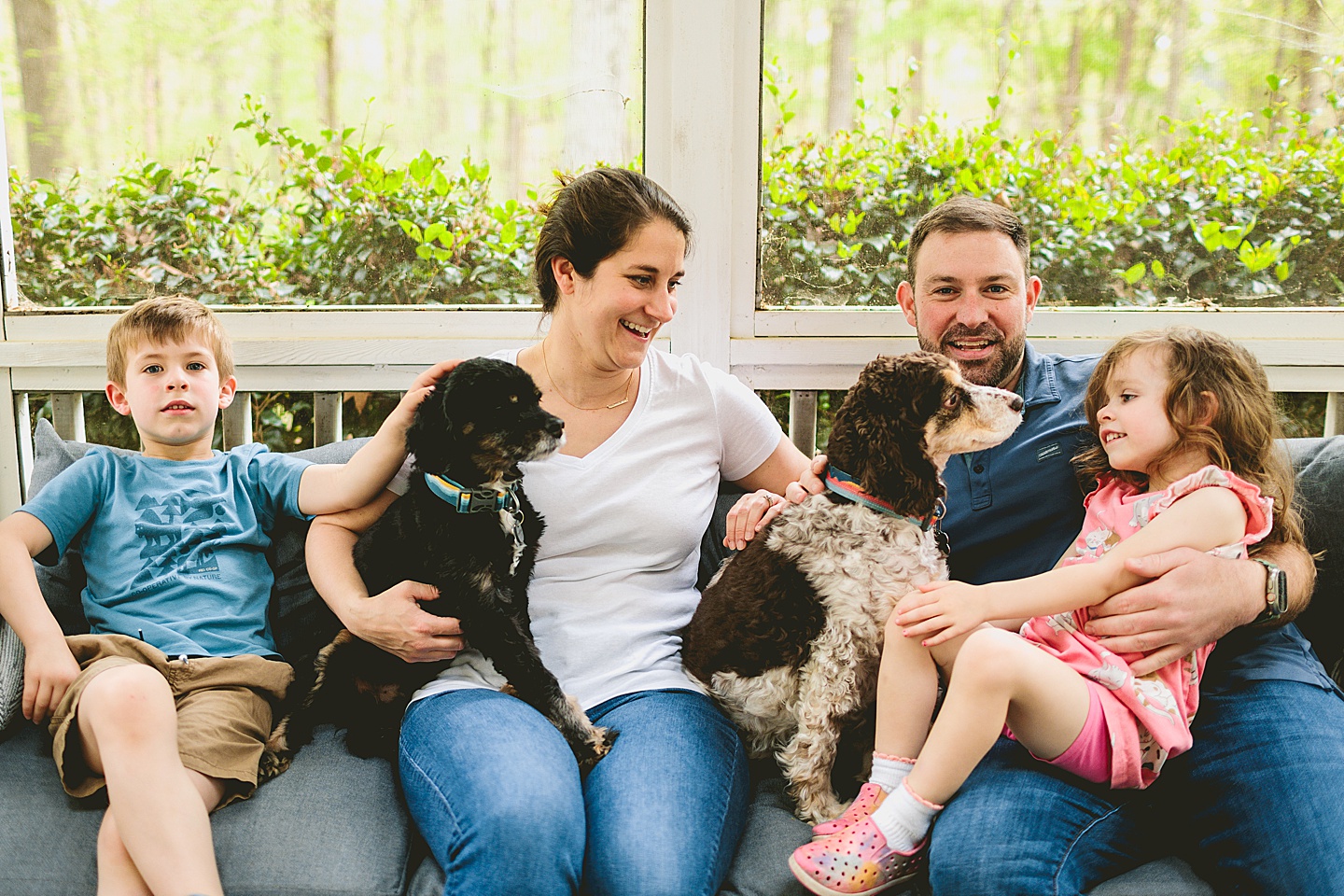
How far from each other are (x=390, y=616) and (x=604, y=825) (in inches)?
24.8

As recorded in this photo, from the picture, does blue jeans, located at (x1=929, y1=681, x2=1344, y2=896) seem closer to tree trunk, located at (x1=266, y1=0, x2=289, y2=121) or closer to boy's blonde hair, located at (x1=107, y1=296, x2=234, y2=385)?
boy's blonde hair, located at (x1=107, y1=296, x2=234, y2=385)

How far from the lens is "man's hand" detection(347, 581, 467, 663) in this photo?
1.87 m

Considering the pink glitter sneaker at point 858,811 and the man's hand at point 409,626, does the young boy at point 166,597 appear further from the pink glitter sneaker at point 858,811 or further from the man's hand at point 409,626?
the pink glitter sneaker at point 858,811

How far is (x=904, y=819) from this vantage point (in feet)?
5.37

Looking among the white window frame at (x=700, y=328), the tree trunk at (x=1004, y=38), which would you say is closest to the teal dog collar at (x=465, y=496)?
the white window frame at (x=700, y=328)

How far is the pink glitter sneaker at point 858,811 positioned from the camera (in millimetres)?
1680

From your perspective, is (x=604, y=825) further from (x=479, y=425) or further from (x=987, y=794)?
(x=479, y=425)

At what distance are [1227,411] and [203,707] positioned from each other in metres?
2.22

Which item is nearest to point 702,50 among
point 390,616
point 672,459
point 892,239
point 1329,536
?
point 892,239

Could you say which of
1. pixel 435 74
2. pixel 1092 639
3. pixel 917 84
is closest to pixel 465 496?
pixel 1092 639

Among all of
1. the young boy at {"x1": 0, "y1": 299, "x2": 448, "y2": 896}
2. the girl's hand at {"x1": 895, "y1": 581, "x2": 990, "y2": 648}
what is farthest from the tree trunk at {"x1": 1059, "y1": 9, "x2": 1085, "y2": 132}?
the young boy at {"x1": 0, "y1": 299, "x2": 448, "y2": 896}

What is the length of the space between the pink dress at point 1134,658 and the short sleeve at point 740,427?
76 centimetres

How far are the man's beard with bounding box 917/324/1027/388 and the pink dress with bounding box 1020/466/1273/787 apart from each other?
15.4 inches

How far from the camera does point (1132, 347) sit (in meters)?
1.95
